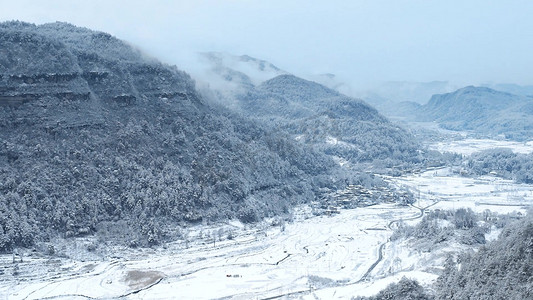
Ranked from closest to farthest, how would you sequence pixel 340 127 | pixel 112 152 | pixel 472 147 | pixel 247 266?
1. pixel 247 266
2. pixel 112 152
3. pixel 340 127
4. pixel 472 147

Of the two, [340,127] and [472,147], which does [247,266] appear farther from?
[472,147]

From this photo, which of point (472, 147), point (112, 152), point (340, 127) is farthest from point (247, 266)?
point (472, 147)

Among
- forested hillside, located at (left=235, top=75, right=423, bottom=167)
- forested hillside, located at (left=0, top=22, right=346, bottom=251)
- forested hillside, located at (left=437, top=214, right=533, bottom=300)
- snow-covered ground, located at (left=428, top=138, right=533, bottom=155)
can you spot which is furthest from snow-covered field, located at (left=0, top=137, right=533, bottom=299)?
snow-covered ground, located at (left=428, top=138, right=533, bottom=155)

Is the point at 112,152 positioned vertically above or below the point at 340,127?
above

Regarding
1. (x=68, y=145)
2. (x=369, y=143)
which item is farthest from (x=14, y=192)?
(x=369, y=143)

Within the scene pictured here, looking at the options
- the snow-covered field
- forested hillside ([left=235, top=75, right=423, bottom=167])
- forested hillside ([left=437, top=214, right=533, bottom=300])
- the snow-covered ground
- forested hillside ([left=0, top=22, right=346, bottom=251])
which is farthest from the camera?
the snow-covered ground

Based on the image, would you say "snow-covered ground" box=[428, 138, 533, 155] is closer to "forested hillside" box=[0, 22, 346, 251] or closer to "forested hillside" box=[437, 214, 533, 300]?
"forested hillside" box=[0, 22, 346, 251]
